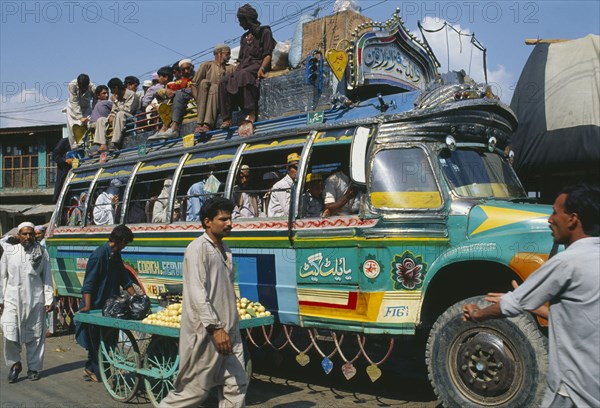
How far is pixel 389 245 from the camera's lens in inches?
233

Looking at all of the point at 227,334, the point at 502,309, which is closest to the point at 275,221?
the point at 227,334

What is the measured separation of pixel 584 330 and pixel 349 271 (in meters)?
3.34

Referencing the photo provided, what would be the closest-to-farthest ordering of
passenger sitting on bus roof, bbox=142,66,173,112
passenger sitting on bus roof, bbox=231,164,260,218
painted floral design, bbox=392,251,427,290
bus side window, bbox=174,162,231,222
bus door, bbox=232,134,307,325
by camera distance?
painted floral design, bbox=392,251,427,290, bus door, bbox=232,134,307,325, passenger sitting on bus roof, bbox=231,164,260,218, bus side window, bbox=174,162,231,222, passenger sitting on bus roof, bbox=142,66,173,112

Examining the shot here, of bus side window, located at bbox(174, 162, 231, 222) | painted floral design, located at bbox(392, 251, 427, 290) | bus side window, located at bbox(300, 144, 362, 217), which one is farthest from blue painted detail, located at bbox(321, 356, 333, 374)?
bus side window, located at bbox(174, 162, 231, 222)

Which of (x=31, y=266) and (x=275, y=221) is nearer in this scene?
(x=275, y=221)

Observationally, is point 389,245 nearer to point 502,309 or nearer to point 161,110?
point 502,309

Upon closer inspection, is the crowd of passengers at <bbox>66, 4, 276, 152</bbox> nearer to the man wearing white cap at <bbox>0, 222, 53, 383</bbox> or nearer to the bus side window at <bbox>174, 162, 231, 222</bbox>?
the bus side window at <bbox>174, 162, 231, 222</bbox>

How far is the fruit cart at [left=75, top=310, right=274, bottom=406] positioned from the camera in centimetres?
601

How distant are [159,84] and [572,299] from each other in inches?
388

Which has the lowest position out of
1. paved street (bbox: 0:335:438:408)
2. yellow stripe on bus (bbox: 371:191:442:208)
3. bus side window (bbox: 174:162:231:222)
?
paved street (bbox: 0:335:438:408)

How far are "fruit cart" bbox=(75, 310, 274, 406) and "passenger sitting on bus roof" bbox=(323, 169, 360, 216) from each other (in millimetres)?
1315

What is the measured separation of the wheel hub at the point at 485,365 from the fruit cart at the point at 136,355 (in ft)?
6.24

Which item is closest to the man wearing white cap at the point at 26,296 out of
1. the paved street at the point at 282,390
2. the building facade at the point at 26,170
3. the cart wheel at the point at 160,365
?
the paved street at the point at 282,390

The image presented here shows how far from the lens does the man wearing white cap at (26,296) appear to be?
7.84m
